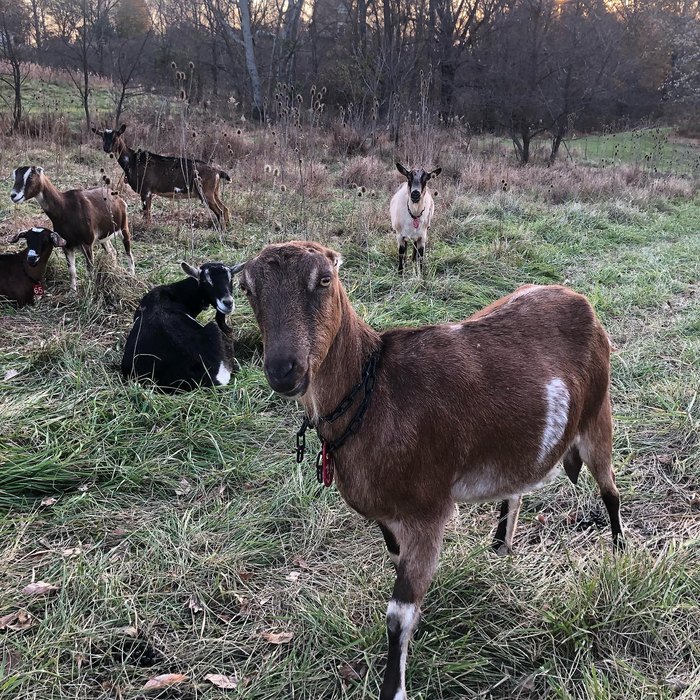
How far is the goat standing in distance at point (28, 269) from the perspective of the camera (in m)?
5.39

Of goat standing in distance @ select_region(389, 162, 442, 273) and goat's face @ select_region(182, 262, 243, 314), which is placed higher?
goat standing in distance @ select_region(389, 162, 442, 273)

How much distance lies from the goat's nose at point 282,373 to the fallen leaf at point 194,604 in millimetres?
1443

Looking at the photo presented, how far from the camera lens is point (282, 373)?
1.66 m

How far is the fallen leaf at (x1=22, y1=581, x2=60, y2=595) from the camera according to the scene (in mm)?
2529

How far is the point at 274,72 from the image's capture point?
21453mm

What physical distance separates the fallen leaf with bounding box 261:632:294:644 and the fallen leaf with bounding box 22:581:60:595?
3.30 feet

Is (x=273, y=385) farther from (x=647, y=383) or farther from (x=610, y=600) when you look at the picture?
(x=647, y=383)

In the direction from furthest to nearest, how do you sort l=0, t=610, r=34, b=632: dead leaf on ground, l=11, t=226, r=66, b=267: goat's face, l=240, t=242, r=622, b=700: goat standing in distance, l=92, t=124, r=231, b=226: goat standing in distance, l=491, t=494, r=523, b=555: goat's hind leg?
l=92, t=124, r=231, b=226: goat standing in distance < l=11, t=226, r=66, b=267: goat's face < l=491, t=494, r=523, b=555: goat's hind leg < l=0, t=610, r=34, b=632: dead leaf on ground < l=240, t=242, r=622, b=700: goat standing in distance

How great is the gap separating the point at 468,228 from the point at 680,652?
24.0 ft

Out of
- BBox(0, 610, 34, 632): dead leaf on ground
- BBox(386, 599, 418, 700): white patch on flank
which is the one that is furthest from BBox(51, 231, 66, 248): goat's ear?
BBox(386, 599, 418, 700): white patch on flank

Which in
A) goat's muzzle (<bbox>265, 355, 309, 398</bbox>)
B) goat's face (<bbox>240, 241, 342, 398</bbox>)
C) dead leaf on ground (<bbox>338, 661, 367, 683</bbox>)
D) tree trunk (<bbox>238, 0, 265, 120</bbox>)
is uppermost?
tree trunk (<bbox>238, 0, 265, 120</bbox>)

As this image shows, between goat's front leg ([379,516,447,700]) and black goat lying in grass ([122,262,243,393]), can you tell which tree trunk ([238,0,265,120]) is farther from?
goat's front leg ([379,516,447,700])

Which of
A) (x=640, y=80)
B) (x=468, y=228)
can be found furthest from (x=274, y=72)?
(x=640, y=80)

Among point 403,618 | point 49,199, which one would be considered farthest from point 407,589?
point 49,199
